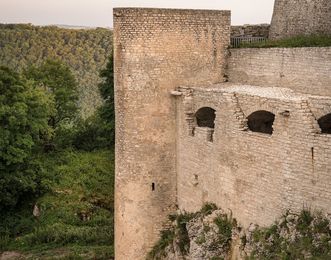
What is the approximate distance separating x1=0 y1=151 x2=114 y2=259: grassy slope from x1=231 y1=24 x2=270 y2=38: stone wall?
8903 mm

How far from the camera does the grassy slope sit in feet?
74.8

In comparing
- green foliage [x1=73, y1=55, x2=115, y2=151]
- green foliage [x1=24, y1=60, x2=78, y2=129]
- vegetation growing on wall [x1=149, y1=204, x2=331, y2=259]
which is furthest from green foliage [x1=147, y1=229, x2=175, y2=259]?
green foliage [x1=24, y1=60, x2=78, y2=129]

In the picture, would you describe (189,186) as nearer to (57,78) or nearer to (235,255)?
(235,255)

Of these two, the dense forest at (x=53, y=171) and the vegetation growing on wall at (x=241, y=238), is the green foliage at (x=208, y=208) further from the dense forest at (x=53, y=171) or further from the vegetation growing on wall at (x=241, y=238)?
the dense forest at (x=53, y=171)

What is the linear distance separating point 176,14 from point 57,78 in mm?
21328

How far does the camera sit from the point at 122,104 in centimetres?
1656

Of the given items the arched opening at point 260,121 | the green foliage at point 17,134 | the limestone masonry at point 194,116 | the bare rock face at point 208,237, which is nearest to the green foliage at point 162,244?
the limestone masonry at point 194,116

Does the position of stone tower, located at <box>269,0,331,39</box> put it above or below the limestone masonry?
above

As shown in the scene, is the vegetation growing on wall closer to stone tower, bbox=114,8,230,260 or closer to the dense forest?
stone tower, bbox=114,8,230,260

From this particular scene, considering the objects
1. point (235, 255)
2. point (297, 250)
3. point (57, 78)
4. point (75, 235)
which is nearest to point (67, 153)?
point (57, 78)

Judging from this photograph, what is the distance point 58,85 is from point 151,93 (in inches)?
826

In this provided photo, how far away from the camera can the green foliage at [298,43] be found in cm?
1547

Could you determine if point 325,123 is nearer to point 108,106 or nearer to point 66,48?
point 108,106

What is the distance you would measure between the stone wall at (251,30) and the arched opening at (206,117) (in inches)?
132
